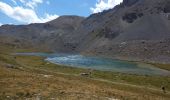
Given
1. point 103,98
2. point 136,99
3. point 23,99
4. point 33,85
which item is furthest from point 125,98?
point 23,99

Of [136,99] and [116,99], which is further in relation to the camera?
[136,99]

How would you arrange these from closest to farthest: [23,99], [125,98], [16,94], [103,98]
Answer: [23,99] < [16,94] < [103,98] < [125,98]

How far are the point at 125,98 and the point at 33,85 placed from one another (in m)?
11.2

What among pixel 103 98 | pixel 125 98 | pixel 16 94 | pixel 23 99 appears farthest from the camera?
pixel 125 98

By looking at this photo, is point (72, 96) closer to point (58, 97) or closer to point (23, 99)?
point (58, 97)

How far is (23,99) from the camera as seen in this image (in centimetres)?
2975

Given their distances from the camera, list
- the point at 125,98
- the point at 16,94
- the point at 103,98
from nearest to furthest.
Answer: the point at 16,94, the point at 103,98, the point at 125,98

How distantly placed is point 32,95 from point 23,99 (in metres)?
2.23

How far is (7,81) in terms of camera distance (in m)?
39.5

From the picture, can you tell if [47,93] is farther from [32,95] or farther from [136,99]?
[136,99]

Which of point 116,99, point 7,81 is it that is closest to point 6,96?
point 7,81

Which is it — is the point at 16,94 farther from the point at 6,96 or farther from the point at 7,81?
the point at 7,81

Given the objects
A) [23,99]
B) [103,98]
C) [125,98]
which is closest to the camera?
[23,99]

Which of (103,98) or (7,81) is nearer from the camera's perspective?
(103,98)
